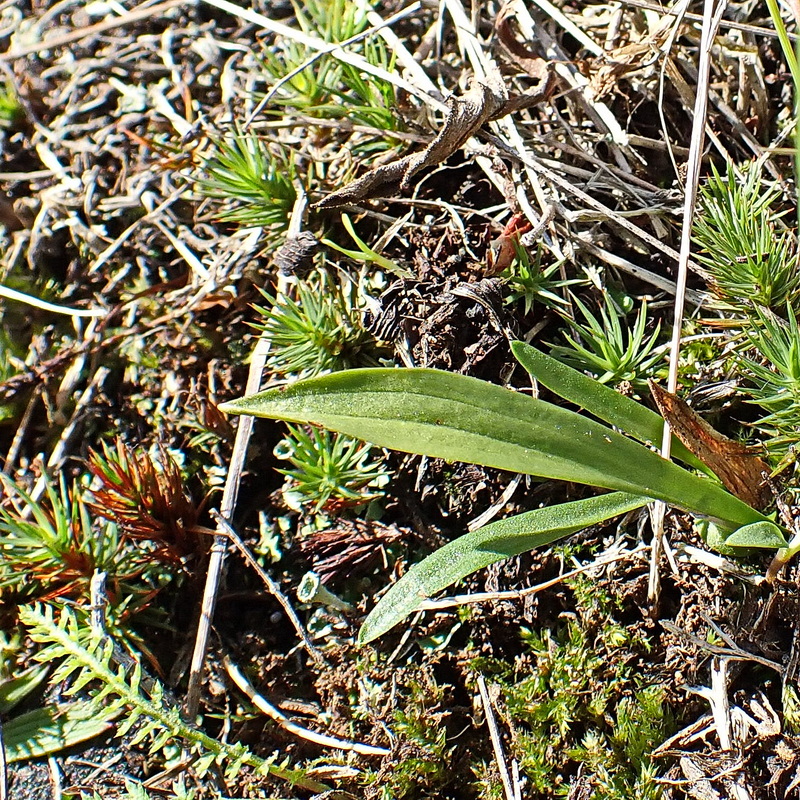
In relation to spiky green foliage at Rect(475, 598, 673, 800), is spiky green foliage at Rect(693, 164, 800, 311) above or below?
above

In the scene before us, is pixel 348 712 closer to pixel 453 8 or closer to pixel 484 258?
pixel 484 258

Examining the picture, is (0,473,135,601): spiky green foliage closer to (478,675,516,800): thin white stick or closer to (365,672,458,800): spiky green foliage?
(365,672,458,800): spiky green foliage

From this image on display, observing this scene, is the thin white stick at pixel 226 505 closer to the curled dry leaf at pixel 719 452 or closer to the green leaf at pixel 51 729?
the green leaf at pixel 51 729

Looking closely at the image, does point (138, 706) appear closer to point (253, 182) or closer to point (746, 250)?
point (253, 182)

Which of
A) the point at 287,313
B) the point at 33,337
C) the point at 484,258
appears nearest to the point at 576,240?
the point at 484,258

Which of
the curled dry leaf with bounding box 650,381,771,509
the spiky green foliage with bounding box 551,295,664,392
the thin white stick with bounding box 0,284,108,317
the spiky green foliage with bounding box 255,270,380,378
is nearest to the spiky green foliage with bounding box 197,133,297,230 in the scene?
the spiky green foliage with bounding box 255,270,380,378
